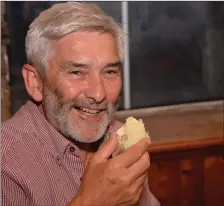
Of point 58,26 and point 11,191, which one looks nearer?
point 11,191

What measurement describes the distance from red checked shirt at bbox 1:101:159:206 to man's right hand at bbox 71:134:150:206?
0.18m

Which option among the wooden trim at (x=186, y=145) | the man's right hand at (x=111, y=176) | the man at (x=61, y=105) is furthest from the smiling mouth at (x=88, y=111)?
the wooden trim at (x=186, y=145)

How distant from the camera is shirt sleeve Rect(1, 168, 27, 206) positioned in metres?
1.09

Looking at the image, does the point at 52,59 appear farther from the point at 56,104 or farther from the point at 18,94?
the point at 18,94

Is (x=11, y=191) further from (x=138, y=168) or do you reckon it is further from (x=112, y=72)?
(x=112, y=72)

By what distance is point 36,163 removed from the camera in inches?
46.5

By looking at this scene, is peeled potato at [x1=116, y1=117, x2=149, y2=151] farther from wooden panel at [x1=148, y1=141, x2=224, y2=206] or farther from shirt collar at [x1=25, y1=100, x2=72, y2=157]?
wooden panel at [x1=148, y1=141, x2=224, y2=206]

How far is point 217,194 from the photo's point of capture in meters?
2.21

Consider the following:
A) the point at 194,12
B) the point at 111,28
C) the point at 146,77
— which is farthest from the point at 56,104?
the point at 194,12

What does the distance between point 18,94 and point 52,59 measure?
885 mm

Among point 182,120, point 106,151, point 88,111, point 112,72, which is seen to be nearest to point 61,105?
point 88,111

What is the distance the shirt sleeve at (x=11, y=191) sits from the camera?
109 centimetres

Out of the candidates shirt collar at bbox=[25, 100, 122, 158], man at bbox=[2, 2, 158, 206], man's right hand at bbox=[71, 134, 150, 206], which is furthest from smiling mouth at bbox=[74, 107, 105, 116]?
man's right hand at bbox=[71, 134, 150, 206]

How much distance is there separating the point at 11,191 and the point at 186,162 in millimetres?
1244
